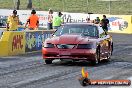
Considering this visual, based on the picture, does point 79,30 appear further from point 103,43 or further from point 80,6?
point 80,6

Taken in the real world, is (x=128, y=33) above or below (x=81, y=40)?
below

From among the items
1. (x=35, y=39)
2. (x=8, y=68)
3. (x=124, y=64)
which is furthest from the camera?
(x=35, y=39)

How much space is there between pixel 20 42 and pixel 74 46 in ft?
19.6

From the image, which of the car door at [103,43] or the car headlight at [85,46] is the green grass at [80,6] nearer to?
the car door at [103,43]

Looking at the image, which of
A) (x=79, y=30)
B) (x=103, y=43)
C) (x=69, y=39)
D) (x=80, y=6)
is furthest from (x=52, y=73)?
(x=80, y=6)

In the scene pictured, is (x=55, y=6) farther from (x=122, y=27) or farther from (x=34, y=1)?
(x=122, y=27)

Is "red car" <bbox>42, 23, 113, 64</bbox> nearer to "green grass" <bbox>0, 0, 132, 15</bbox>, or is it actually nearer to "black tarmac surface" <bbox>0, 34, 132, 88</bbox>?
"black tarmac surface" <bbox>0, 34, 132, 88</bbox>

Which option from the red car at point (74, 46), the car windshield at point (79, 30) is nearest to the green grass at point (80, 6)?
the car windshield at point (79, 30)

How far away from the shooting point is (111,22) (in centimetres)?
4469

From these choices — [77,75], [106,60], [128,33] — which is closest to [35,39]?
[106,60]

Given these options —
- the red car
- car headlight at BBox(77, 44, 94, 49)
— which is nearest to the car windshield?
the red car

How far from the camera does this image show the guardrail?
2008cm

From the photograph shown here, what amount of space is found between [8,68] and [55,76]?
2489mm

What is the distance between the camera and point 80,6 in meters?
55.7
